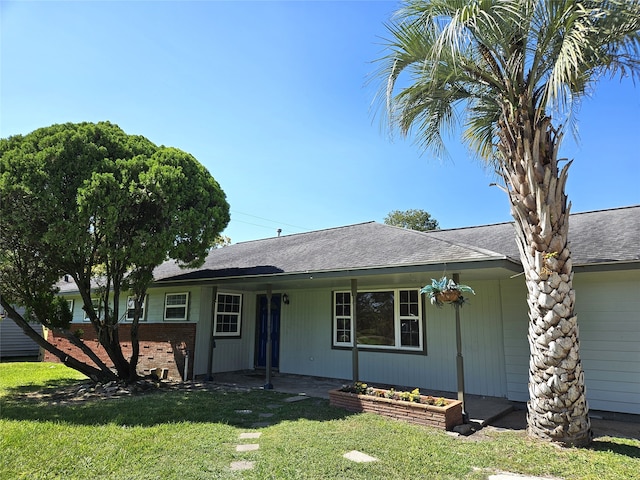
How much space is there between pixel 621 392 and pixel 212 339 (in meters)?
8.67

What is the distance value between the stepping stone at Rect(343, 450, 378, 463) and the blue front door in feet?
23.6

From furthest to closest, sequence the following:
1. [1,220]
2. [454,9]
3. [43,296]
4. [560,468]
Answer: [43,296], [1,220], [454,9], [560,468]

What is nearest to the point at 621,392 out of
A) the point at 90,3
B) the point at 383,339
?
the point at 383,339

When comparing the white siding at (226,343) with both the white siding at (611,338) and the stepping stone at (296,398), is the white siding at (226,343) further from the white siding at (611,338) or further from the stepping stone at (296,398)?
the white siding at (611,338)

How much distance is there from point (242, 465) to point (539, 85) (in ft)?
21.1

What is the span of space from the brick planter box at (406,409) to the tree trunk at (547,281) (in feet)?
3.42

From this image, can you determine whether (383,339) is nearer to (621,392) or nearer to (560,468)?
(621,392)

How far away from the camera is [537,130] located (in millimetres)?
5648

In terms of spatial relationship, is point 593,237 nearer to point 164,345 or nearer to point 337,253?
point 337,253

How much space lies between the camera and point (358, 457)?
473 centimetres

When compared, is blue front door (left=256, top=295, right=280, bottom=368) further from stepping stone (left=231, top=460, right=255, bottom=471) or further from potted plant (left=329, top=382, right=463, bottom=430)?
stepping stone (left=231, top=460, right=255, bottom=471)

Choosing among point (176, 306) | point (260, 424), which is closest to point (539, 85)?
point (260, 424)

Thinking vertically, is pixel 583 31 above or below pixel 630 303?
above

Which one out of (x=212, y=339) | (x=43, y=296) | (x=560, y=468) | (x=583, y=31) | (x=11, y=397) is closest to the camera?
(x=560, y=468)
